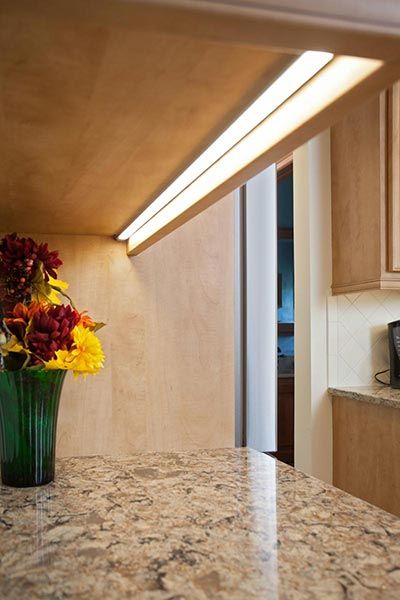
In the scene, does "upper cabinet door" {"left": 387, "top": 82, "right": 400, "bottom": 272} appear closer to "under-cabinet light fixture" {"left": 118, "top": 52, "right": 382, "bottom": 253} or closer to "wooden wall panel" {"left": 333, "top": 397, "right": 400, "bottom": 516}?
"wooden wall panel" {"left": 333, "top": 397, "right": 400, "bottom": 516}

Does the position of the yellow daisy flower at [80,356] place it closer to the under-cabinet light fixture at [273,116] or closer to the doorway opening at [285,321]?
the under-cabinet light fixture at [273,116]

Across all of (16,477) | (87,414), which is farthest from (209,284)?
(16,477)

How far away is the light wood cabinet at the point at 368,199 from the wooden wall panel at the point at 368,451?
0.50m

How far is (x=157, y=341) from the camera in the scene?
63.4 inches

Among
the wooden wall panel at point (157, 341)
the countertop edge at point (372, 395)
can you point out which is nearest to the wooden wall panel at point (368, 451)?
the countertop edge at point (372, 395)

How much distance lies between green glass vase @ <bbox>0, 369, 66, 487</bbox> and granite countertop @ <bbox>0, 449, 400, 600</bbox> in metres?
0.03

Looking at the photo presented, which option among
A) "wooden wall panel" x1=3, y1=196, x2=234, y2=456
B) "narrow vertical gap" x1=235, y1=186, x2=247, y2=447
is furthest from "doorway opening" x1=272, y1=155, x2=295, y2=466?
"wooden wall panel" x1=3, y1=196, x2=234, y2=456

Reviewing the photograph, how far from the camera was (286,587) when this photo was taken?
0.61 metres

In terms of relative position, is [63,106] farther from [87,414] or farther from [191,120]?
[87,414]

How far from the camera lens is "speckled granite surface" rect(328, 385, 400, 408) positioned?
2520 millimetres

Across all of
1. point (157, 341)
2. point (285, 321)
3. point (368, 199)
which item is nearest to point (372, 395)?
point (368, 199)

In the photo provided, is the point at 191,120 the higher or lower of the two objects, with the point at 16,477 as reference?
higher

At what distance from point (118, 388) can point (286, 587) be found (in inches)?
39.6

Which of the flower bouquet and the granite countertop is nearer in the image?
the granite countertop
